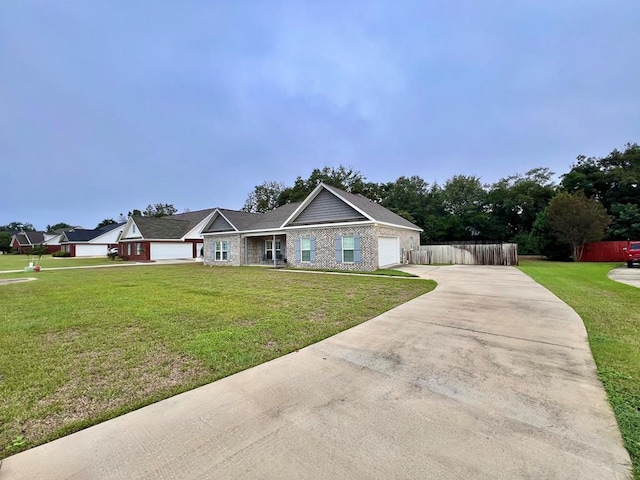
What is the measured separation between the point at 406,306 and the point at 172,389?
5.64 metres

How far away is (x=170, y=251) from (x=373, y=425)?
3379cm

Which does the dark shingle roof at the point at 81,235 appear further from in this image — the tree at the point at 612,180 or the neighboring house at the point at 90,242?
the tree at the point at 612,180

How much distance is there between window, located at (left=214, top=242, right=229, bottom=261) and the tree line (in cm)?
Result: 1797

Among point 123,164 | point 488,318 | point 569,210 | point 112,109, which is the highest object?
point 112,109

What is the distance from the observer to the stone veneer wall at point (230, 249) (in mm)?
22891

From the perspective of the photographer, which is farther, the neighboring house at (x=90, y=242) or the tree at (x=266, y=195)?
the tree at (x=266, y=195)

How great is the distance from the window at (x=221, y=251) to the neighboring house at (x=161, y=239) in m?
6.68

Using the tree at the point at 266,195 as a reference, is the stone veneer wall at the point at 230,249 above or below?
below

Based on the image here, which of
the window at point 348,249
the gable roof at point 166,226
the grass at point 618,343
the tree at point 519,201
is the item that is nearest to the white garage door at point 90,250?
the gable roof at point 166,226

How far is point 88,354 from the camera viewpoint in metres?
4.41

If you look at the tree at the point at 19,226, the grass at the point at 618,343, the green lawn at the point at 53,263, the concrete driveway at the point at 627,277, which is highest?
the tree at the point at 19,226

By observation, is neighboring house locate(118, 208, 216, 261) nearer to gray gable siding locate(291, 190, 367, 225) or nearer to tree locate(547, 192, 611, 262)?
gray gable siding locate(291, 190, 367, 225)

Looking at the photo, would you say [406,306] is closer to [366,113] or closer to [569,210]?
[366,113]

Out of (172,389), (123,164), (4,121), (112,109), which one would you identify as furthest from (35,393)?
(123,164)
